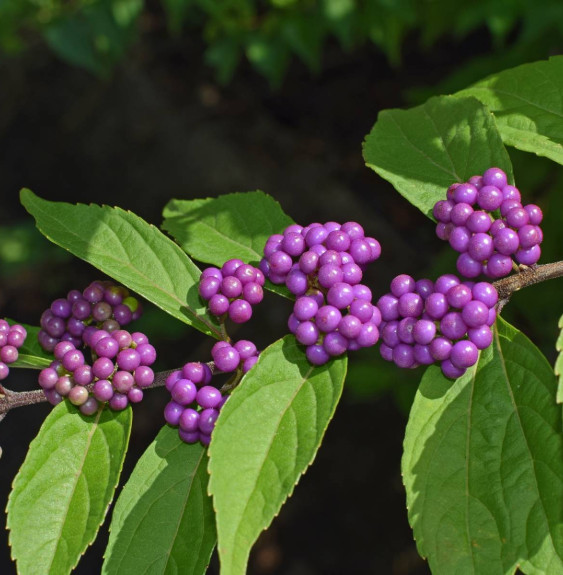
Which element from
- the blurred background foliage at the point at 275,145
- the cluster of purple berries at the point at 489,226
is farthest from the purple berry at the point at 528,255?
the blurred background foliage at the point at 275,145

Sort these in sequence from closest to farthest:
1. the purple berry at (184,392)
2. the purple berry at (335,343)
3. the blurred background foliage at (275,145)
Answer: the purple berry at (335,343) → the purple berry at (184,392) → the blurred background foliage at (275,145)

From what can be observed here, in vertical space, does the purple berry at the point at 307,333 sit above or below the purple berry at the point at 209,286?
above

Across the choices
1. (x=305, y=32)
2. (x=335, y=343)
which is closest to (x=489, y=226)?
(x=335, y=343)

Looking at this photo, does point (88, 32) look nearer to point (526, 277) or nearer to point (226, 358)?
point (226, 358)

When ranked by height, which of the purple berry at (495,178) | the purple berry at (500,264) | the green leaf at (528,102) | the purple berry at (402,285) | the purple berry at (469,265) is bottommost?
the purple berry at (402,285)

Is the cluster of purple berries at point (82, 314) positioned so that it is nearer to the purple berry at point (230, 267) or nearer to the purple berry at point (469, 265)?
the purple berry at point (230, 267)

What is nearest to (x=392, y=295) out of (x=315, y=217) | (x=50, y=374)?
(x=50, y=374)
